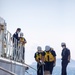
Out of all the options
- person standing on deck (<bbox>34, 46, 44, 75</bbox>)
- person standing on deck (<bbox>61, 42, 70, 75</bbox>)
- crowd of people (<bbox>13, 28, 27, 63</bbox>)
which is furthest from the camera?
person standing on deck (<bbox>34, 46, 44, 75</bbox>)

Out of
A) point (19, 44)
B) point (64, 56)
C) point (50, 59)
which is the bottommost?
A: point (50, 59)

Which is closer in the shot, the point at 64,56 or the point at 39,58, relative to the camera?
the point at 64,56

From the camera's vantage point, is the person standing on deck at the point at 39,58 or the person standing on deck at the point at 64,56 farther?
the person standing on deck at the point at 39,58

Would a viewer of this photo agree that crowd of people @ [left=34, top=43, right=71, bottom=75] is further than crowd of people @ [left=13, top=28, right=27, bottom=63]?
Yes

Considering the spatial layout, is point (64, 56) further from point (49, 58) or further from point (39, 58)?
point (39, 58)

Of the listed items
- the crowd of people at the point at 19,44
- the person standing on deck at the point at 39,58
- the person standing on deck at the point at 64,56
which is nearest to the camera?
the crowd of people at the point at 19,44

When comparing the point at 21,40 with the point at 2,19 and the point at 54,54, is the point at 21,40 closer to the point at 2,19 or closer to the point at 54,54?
the point at 54,54

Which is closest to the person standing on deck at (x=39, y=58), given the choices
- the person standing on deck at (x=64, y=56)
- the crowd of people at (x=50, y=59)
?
the crowd of people at (x=50, y=59)

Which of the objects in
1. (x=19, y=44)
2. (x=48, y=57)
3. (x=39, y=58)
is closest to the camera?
(x=48, y=57)

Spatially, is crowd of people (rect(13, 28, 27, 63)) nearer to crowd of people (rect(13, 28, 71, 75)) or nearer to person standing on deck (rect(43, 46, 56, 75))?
crowd of people (rect(13, 28, 71, 75))

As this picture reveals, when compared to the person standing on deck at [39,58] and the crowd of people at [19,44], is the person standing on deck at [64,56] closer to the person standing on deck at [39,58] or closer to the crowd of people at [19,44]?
the person standing on deck at [39,58]

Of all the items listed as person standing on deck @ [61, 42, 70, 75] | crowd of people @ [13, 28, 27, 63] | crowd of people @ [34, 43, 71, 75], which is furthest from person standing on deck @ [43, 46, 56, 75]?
crowd of people @ [13, 28, 27, 63]

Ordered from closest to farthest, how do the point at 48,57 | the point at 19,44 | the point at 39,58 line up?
the point at 48,57 → the point at 19,44 → the point at 39,58

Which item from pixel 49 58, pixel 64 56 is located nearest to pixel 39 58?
pixel 49 58
